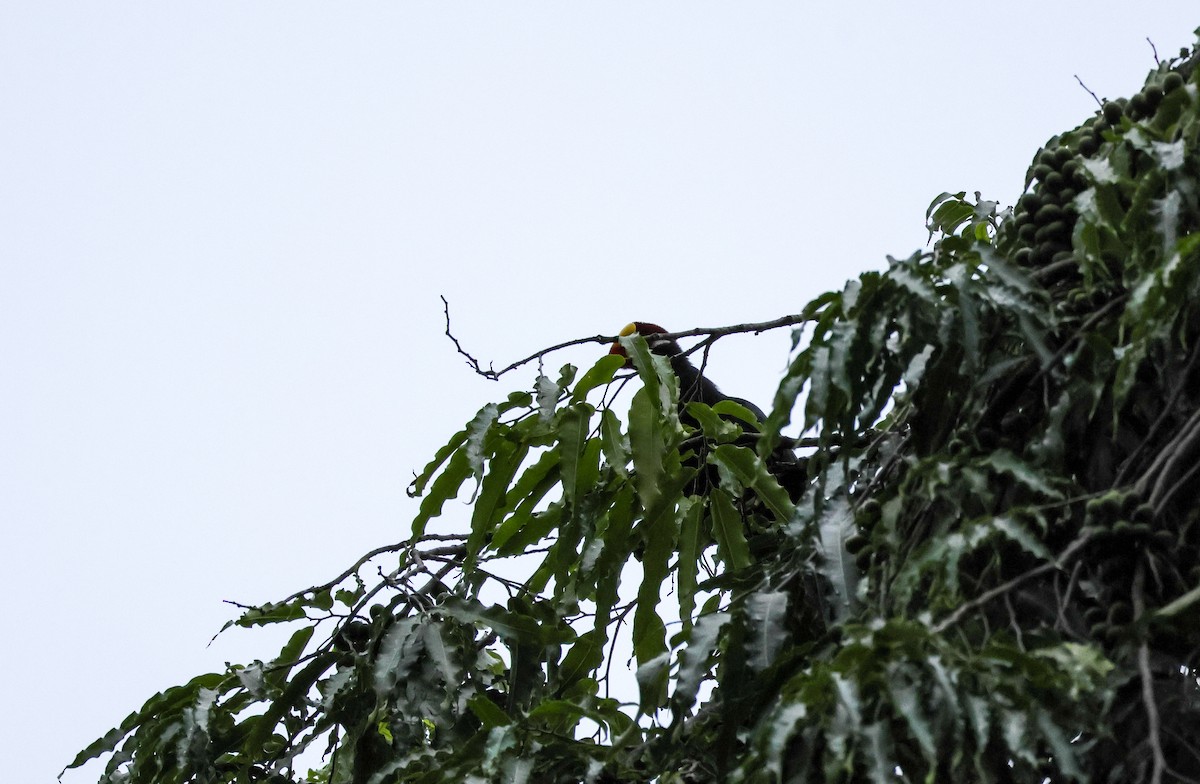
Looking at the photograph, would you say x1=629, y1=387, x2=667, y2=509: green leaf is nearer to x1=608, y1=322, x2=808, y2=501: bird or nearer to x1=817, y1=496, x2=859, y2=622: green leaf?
x1=608, y1=322, x2=808, y2=501: bird

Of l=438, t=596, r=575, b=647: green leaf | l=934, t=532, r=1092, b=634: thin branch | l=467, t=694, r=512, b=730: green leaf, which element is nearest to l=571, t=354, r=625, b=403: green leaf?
l=438, t=596, r=575, b=647: green leaf

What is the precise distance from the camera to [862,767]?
138 cm

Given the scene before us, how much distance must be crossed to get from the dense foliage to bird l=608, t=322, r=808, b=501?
17 cm

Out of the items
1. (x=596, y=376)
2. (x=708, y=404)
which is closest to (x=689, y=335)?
(x=596, y=376)

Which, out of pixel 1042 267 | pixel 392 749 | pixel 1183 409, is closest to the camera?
pixel 1183 409

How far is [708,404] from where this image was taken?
175 inches

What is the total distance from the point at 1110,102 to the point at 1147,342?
553 mm

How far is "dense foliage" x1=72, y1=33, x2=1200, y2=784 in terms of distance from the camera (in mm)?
1232

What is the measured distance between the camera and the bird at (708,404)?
243cm

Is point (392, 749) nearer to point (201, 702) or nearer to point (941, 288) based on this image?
point (201, 702)

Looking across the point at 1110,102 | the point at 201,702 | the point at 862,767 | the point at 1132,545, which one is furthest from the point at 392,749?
the point at 1110,102

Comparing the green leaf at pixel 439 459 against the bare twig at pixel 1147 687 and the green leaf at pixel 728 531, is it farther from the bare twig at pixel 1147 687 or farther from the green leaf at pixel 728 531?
the bare twig at pixel 1147 687

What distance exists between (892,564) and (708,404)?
3.00 metres

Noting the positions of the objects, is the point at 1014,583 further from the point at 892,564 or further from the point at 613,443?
the point at 613,443
